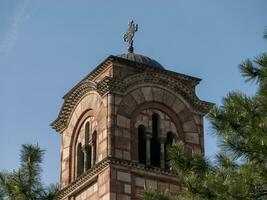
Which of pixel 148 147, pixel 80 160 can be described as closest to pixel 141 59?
pixel 148 147

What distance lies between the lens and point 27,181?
18031mm

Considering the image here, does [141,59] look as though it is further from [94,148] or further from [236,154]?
[236,154]

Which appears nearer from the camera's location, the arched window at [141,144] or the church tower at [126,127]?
the church tower at [126,127]

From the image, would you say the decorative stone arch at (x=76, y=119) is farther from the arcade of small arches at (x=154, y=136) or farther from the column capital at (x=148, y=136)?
the column capital at (x=148, y=136)

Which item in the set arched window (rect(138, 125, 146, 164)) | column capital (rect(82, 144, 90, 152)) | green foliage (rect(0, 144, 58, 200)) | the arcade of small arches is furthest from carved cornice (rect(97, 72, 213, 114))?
green foliage (rect(0, 144, 58, 200))

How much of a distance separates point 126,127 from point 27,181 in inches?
439

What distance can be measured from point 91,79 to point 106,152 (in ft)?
11.3

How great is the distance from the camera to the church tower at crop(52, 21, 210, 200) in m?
28.3

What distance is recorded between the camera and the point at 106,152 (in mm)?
28266

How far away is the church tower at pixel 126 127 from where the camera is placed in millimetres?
28266

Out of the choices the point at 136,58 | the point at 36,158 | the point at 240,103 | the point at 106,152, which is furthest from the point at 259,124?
the point at 136,58

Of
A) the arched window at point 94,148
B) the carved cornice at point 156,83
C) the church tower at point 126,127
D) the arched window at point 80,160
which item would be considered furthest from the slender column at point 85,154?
the carved cornice at point 156,83

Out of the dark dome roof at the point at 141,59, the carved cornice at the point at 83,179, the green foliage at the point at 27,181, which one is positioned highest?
the dark dome roof at the point at 141,59

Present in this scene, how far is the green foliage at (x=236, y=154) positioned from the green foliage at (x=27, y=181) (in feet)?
8.78
